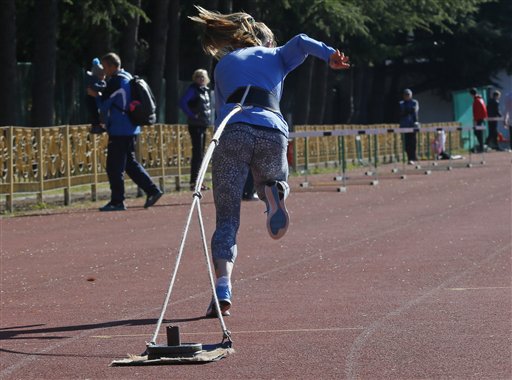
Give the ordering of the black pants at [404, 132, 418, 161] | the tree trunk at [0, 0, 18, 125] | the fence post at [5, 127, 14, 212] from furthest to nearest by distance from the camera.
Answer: the black pants at [404, 132, 418, 161] → the tree trunk at [0, 0, 18, 125] → the fence post at [5, 127, 14, 212]

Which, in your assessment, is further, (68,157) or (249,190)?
(68,157)

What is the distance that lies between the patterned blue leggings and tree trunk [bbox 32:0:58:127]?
20303 millimetres

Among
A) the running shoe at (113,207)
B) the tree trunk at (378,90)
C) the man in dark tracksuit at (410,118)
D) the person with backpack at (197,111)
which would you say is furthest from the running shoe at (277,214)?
the tree trunk at (378,90)

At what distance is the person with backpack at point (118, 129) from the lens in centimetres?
1991

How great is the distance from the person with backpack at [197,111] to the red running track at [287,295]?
5.16 meters

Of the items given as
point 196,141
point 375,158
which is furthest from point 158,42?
point 196,141

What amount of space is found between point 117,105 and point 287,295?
32.8 feet

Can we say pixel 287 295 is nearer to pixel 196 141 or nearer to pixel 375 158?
pixel 196 141

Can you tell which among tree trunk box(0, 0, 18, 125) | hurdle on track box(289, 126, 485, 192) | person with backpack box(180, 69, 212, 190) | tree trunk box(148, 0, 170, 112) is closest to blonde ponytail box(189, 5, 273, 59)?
person with backpack box(180, 69, 212, 190)

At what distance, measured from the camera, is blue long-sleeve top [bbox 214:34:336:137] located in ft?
29.3

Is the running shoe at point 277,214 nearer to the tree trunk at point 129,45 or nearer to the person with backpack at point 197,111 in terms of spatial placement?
the person with backpack at point 197,111

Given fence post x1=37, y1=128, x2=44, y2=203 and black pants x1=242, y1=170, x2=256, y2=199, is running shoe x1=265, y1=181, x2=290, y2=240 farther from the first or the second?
fence post x1=37, y1=128, x2=44, y2=203

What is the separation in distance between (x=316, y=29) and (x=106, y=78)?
2006cm

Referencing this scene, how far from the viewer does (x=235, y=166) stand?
29.6ft
